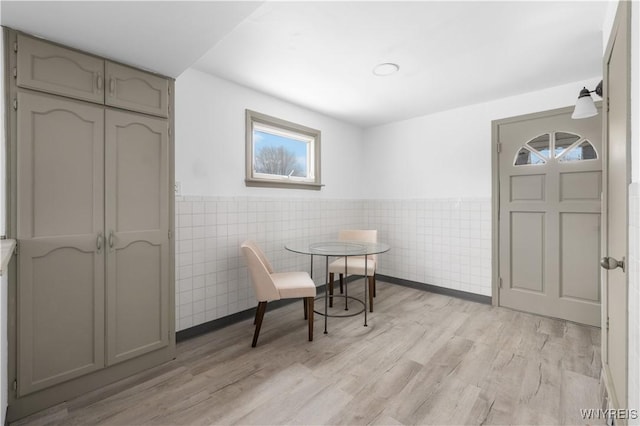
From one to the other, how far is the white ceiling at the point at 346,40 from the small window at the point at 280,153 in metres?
0.38

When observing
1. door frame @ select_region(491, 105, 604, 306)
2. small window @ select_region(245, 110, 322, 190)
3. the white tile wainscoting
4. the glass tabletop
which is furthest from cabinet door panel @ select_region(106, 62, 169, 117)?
door frame @ select_region(491, 105, 604, 306)

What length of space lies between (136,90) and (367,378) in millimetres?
2512

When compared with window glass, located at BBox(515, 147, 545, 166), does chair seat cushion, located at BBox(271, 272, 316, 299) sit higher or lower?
lower

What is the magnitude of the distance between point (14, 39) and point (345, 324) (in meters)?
3.05

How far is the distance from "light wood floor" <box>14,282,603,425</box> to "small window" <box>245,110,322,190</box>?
→ 157 centimetres

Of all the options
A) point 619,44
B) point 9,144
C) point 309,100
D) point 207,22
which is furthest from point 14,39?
point 619,44

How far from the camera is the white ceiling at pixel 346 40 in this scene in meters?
1.51

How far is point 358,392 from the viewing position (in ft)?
5.90

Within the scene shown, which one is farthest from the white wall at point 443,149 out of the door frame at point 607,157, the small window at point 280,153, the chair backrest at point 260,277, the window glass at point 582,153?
the chair backrest at point 260,277

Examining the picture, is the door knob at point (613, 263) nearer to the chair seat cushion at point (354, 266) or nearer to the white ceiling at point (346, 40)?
the white ceiling at point (346, 40)

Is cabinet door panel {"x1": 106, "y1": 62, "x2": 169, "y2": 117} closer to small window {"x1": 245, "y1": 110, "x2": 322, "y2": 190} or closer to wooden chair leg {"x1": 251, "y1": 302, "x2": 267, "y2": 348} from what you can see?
small window {"x1": 245, "y1": 110, "x2": 322, "y2": 190}

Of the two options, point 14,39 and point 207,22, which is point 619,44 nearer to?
point 207,22

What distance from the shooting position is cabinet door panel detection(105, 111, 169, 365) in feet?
6.12

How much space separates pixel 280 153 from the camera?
3449 mm
